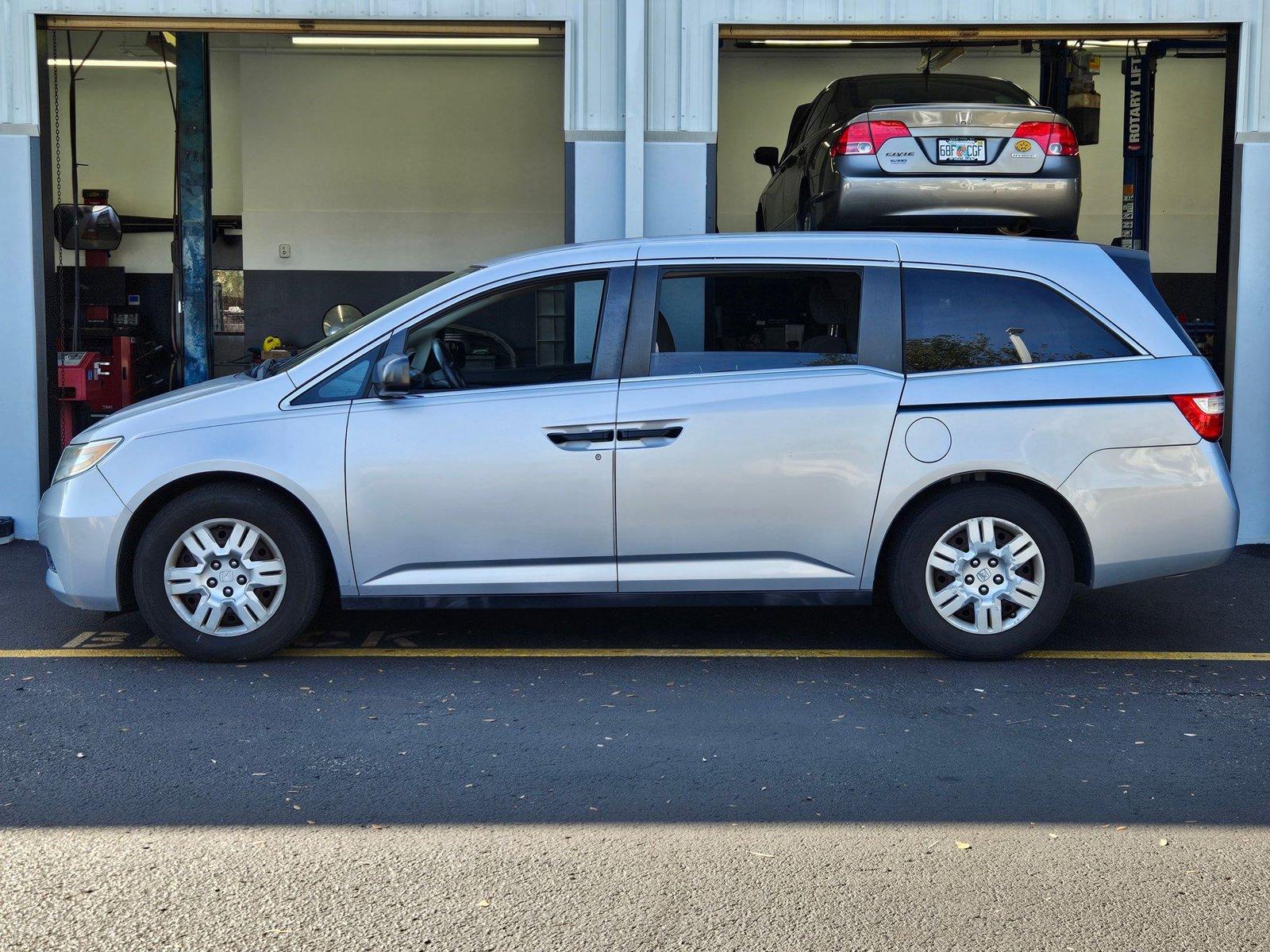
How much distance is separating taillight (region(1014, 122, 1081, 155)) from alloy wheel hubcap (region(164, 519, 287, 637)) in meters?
5.51

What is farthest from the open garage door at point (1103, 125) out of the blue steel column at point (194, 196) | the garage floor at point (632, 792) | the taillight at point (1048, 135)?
the garage floor at point (632, 792)

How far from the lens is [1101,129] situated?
20.0m

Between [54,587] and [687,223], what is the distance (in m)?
4.88

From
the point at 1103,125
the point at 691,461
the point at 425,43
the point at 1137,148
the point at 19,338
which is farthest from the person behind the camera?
the point at 1103,125

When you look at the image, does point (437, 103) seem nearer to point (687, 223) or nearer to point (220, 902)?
point (687, 223)

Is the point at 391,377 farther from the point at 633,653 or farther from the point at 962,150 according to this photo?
the point at 962,150

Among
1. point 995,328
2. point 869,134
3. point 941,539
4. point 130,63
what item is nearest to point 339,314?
point 130,63

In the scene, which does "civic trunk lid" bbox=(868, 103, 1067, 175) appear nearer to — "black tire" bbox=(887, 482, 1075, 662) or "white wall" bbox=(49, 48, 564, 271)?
"black tire" bbox=(887, 482, 1075, 662)

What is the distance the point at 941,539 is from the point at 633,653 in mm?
1456

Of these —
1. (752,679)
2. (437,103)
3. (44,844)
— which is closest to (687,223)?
(752,679)

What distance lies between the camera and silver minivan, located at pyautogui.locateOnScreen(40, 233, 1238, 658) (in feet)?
18.9

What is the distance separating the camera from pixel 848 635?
650cm

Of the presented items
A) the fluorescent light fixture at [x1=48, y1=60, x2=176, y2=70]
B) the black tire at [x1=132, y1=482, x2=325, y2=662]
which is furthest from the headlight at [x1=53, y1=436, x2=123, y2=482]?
the fluorescent light fixture at [x1=48, y1=60, x2=176, y2=70]

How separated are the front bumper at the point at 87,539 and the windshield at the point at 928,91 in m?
5.76
